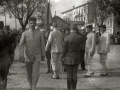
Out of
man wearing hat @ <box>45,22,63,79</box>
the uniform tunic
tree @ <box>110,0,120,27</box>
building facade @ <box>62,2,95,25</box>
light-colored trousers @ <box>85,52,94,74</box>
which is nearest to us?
the uniform tunic

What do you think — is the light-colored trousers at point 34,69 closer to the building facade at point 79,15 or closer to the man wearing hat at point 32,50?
the man wearing hat at point 32,50

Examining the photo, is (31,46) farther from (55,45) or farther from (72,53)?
(55,45)

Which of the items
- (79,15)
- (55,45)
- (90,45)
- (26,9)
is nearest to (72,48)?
(55,45)

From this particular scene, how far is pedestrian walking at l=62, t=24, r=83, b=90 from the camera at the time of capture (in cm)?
608

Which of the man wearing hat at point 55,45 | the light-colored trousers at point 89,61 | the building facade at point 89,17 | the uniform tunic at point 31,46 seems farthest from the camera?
the building facade at point 89,17

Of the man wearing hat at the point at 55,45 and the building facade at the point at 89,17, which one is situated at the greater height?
the building facade at the point at 89,17

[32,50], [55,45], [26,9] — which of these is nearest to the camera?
[32,50]

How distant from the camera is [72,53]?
6121 mm

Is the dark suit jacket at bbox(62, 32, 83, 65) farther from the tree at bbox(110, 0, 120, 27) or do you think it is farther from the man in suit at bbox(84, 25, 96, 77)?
the tree at bbox(110, 0, 120, 27)

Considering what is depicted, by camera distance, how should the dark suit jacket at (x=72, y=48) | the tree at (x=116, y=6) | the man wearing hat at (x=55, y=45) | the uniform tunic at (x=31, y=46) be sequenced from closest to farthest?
1. the dark suit jacket at (x=72, y=48)
2. the uniform tunic at (x=31, y=46)
3. the man wearing hat at (x=55, y=45)
4. the tree at (x=116, y=6)

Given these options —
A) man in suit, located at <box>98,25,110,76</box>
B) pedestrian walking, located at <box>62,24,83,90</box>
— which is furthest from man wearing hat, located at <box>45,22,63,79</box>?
pedestrian walking, located at <box>62,24,83,90</box>

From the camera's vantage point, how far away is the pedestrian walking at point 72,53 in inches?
239

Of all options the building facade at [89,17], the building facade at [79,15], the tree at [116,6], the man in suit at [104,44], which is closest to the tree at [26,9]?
the building facade at [89,17]

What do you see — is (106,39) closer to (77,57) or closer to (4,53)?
(77,57)
